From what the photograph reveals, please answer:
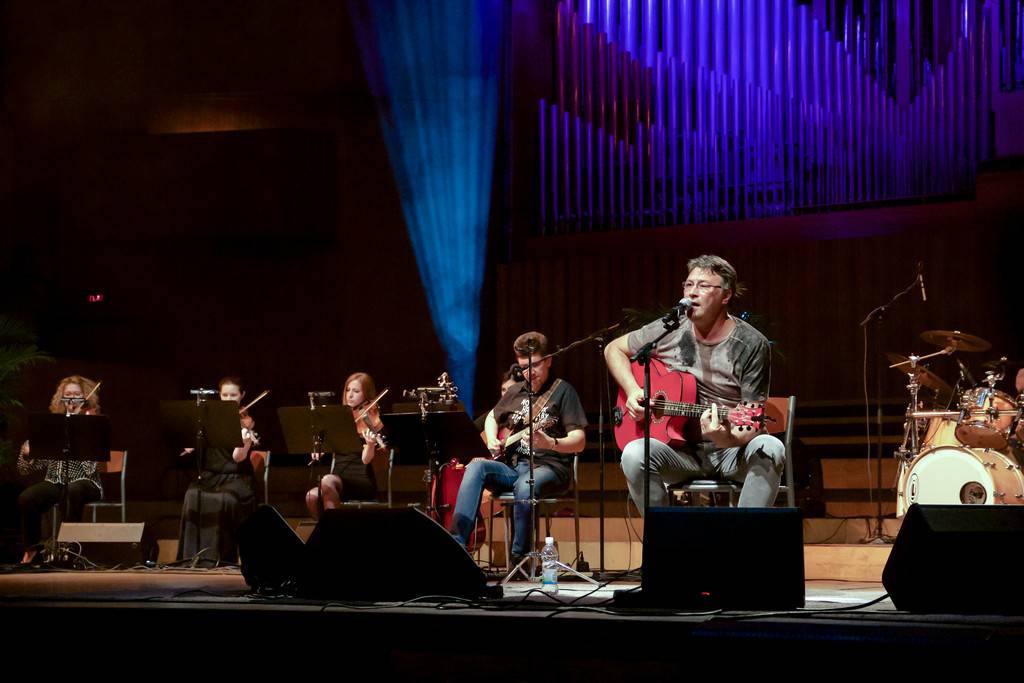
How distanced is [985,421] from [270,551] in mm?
3627

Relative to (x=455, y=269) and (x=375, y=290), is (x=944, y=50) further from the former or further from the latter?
(x=375, y=290)

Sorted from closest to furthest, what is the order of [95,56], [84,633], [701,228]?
[84,633] < [701,228] < [95,56]

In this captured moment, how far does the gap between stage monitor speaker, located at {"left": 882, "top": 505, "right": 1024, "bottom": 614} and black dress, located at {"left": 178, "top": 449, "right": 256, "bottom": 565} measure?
15.6 feet

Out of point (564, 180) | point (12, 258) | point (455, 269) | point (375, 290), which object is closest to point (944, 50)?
point (564, 180)

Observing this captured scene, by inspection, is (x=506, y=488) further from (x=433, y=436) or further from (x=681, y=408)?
(x=681, y=408)

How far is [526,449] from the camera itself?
5.56 m

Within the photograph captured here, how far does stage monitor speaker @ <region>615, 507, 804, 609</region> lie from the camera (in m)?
3.29

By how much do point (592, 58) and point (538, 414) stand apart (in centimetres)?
376

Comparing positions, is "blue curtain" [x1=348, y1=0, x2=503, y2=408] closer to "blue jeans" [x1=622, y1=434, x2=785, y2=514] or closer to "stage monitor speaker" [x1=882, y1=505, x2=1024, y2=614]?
"blue jeans" [x1=622, y1=434, x2=785, y2=514]

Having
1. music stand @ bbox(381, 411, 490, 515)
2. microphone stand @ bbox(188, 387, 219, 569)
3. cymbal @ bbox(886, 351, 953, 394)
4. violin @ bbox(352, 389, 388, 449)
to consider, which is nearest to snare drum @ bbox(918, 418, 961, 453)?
cymbal @ bbox(886, 351, 953, 394)

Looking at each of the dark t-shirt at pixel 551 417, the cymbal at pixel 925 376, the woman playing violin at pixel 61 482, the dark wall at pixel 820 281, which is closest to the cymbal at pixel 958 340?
the cymbal at pixel 925 376

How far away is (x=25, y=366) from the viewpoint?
8609 mm

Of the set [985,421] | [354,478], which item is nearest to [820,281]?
[985,421]

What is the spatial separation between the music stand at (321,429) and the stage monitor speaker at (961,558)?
330 centimetres
